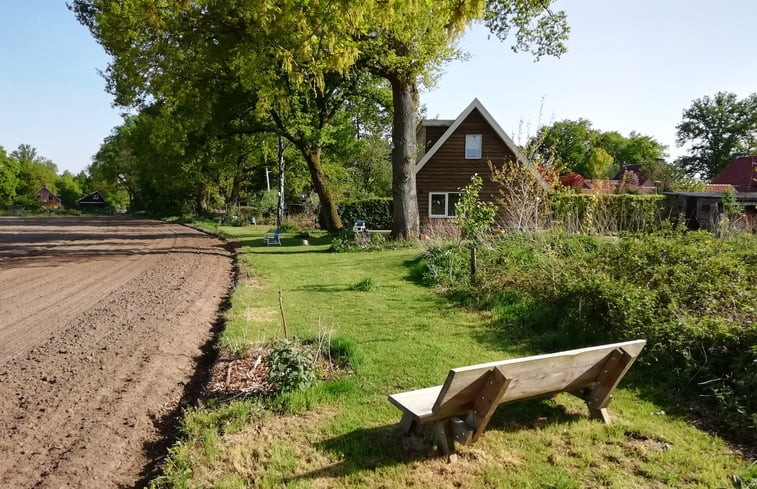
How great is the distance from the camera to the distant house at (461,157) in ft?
86.2

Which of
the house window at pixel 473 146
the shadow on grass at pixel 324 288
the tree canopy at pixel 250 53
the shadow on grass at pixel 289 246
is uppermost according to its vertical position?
the tree canopy at pixel 250 53

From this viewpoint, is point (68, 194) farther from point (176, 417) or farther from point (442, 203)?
point (176, 417)

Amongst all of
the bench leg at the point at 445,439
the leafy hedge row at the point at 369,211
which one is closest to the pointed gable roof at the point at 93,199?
the leafy hedge row at the point at 369,211

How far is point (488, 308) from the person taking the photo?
867 centimetres

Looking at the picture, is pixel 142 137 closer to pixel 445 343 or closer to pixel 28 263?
pixel 28 263

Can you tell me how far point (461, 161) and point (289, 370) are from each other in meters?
23.0

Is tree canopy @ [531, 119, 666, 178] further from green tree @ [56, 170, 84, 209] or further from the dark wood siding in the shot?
green tree @ [56, 170, 84, 209]

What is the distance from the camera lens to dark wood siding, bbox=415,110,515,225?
2641cm

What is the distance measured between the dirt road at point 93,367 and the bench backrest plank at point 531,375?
2.52 m

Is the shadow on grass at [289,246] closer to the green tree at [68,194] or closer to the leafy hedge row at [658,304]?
the leafy hedge row at [658,304]

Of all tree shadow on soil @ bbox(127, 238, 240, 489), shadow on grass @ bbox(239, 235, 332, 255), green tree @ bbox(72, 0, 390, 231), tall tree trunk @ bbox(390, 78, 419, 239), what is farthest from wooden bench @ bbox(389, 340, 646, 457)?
shadow on grass @ bbox(239, 235, 332, 255)

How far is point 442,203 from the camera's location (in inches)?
1071

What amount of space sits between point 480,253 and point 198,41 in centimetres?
1138

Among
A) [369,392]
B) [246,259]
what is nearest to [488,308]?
[369,392]
